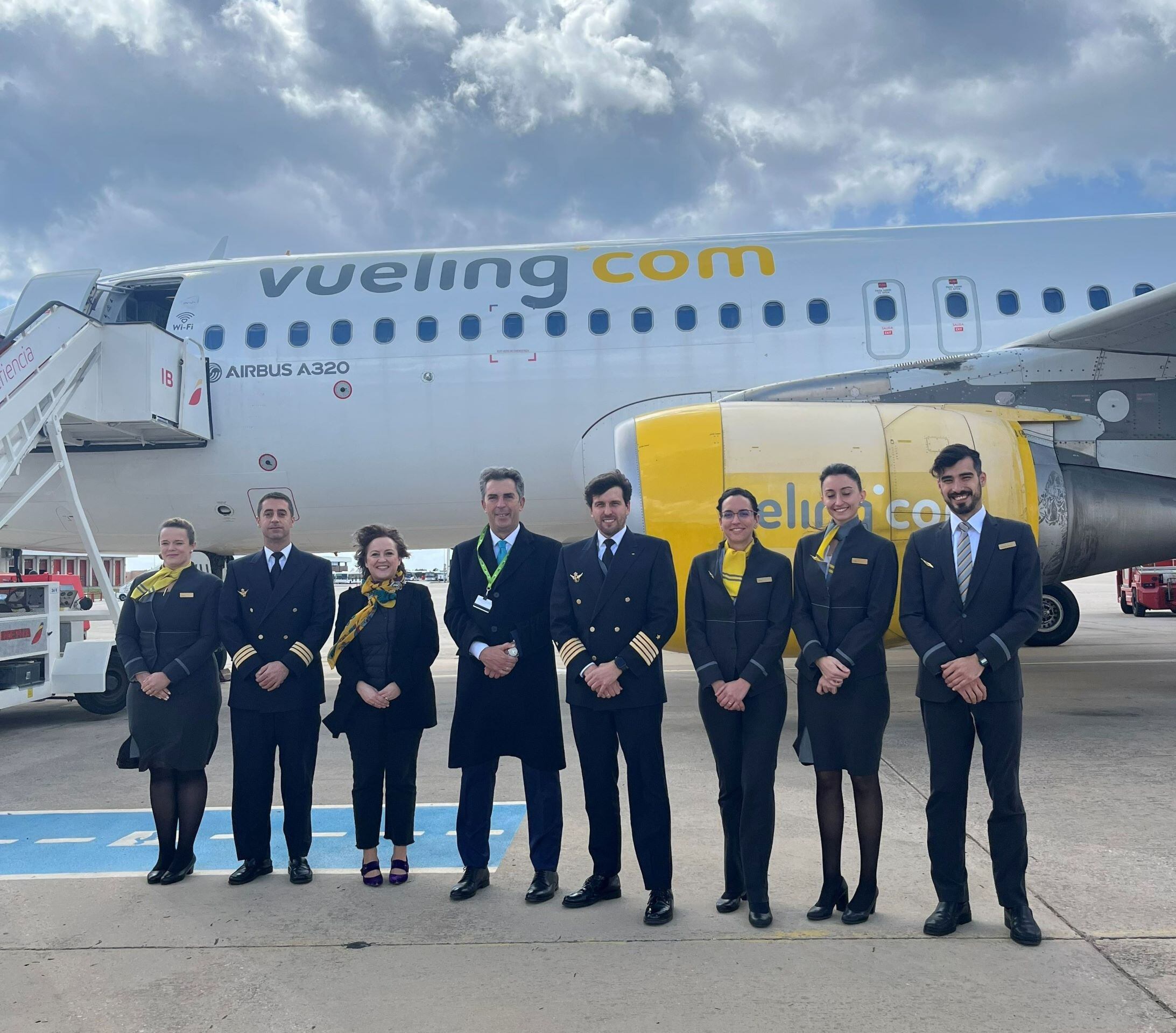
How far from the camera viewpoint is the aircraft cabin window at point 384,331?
30.8 feet

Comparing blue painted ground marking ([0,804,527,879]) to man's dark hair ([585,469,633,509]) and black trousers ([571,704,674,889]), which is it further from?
man's dark hair ([585,469,633,509])

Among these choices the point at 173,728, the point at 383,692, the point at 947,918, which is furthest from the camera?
the point at 173,728

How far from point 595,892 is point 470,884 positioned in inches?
21.9

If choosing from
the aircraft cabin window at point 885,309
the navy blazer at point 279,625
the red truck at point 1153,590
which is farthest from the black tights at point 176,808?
the red truck at point 1153,590

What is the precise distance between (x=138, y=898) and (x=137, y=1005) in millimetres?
1145

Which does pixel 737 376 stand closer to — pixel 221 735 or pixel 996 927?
pixel 221 735

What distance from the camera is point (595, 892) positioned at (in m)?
3.88

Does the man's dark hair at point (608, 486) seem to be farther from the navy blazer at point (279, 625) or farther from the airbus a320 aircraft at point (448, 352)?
the airbus a320 aircraft at point (448, 352)

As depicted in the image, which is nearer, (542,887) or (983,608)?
(983,608)

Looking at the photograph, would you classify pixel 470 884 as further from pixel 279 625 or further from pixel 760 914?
pixel 279 625

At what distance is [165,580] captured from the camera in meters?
4.56

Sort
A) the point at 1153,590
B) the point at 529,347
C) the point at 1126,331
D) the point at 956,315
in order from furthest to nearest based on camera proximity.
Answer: the point at 1153,590, the point at 529,347, the point at 956,315, the point at 1126,331

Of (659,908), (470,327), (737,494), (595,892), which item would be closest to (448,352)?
(470,327)

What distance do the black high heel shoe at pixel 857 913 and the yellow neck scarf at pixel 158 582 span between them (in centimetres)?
343
